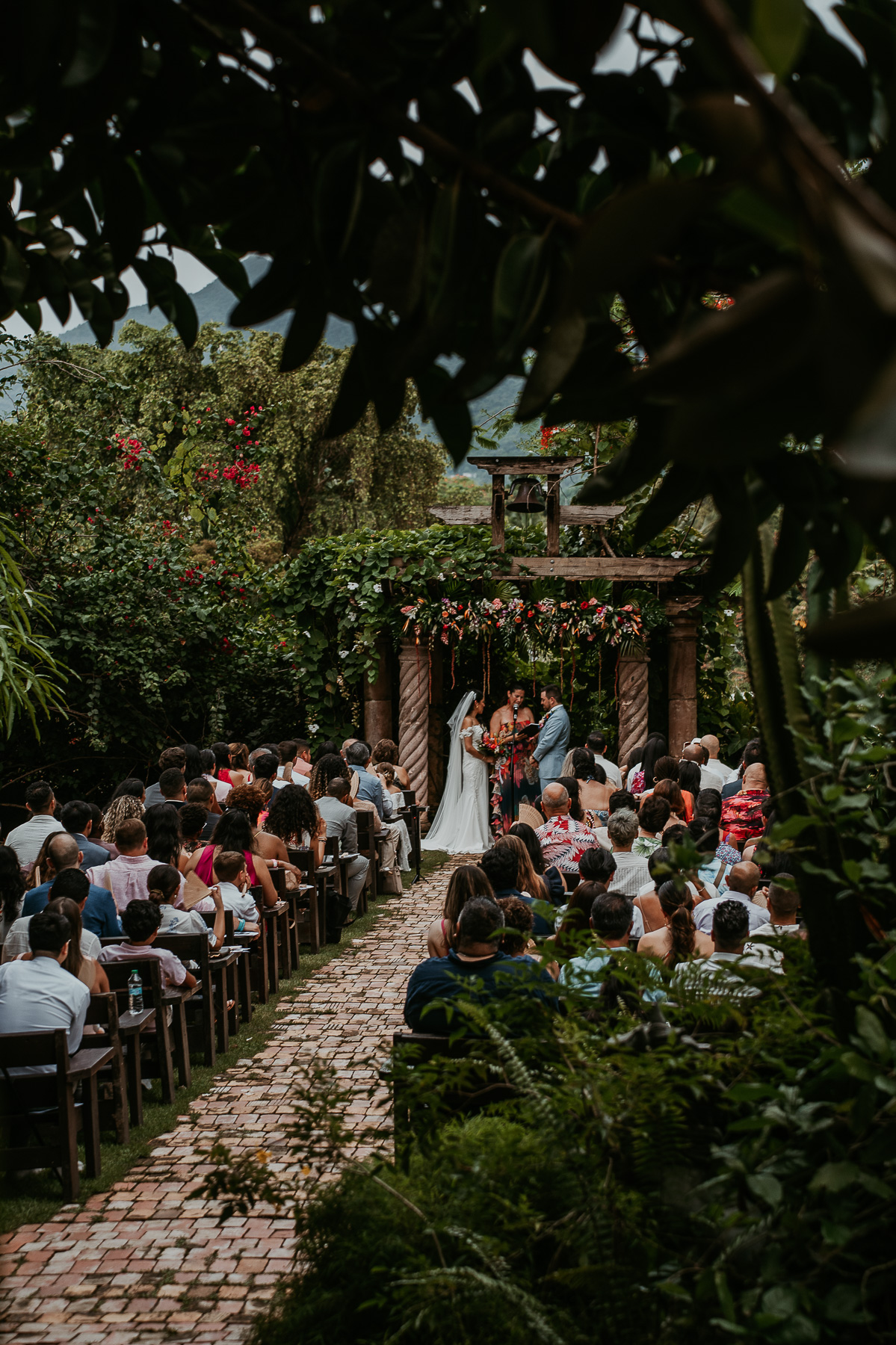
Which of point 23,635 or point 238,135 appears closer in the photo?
point 238,135

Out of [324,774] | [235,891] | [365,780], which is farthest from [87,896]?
[365,780]

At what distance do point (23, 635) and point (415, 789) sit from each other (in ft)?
22.8

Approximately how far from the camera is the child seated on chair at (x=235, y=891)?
693 centimetres

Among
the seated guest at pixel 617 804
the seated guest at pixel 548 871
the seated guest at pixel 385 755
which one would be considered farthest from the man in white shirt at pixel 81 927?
the seated guest at pixel 385 755

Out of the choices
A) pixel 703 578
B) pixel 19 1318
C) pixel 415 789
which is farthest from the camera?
pixel 415 789

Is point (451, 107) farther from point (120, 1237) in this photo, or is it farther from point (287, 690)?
point (287, 690)

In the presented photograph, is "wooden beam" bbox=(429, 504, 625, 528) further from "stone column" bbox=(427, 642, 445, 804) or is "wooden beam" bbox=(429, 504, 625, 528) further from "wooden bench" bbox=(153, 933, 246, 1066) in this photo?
"wooden bench" bbox=(153, 933, 246, 1066)

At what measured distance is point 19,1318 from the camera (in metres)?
3.49

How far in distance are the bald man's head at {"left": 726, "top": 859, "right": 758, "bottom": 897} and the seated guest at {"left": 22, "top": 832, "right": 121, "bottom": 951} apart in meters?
3.36

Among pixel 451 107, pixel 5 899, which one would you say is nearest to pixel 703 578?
pixel 451 107

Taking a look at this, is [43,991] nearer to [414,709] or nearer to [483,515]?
[483,515]

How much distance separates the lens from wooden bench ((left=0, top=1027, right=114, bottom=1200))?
4309mm

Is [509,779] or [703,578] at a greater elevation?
[703,578]

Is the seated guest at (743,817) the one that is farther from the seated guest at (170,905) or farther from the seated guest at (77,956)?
the seated guest at (77,956)
